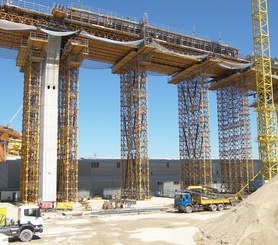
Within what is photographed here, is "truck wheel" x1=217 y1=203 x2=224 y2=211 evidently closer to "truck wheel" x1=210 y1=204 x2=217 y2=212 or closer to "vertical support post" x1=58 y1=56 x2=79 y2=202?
"truck wheel" x1=210 y1=204 x2=217 y2=212

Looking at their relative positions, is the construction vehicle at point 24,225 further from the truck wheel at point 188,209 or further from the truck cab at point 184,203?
the truck wheel at point 188,209

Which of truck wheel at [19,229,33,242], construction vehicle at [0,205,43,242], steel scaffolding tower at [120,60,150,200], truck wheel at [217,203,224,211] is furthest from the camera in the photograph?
steel scaffolding tower at [120,60,150,200]

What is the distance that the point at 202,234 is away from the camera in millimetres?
25766

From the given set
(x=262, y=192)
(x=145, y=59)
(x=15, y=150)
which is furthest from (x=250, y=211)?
(x=15, y=150)

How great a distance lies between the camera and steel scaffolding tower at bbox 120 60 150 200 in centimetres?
5897

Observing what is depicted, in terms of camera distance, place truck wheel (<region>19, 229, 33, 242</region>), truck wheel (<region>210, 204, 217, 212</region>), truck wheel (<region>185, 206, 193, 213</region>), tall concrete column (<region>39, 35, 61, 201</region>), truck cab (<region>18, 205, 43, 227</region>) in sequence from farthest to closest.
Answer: tall concrete column (<region>39, 35, 61, 201</region>), truck wheel (<region>210, 204, 217, 212</region>), truck wheel (<region>185, 206, 193, 213</region>), truck cab (<region>18, 205, 43, 227</region>), truck wheel (<region>19, 229, 33, 242</region>)

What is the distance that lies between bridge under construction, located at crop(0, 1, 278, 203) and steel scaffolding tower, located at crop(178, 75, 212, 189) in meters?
0.20

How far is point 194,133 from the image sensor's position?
69.8 m

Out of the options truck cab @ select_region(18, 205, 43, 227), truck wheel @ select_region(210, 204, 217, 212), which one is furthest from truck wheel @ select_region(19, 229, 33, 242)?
truck wheel @ select_region(210, 204, 217, 212)

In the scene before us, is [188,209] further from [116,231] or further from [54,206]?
[54,206]

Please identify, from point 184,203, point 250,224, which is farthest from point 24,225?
point 184,203

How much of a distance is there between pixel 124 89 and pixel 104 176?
18.3 m

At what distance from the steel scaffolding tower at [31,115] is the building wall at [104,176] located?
37.4ft

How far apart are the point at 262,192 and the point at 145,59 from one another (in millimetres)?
38285
